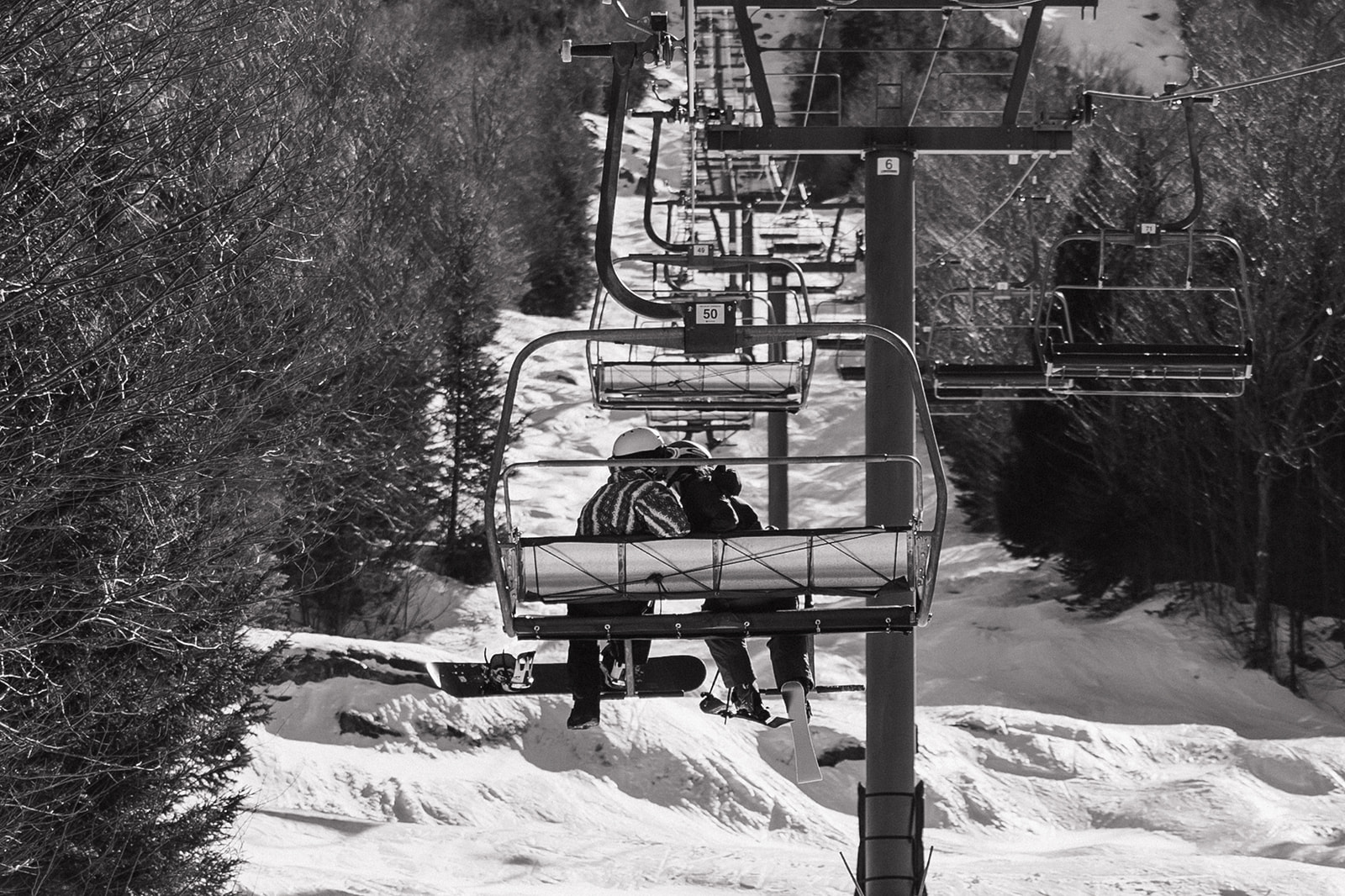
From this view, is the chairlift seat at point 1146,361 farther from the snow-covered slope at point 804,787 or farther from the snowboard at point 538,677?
the snow-covered slope at point 804,787

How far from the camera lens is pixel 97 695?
32.0ft

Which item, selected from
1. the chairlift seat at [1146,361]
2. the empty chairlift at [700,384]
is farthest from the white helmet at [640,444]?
the chairlift seat at [1146,361]

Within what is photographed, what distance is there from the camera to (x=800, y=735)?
6.71 meters

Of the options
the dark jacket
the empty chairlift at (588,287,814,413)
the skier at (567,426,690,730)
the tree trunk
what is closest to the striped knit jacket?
the skier at (567,426,690,730)

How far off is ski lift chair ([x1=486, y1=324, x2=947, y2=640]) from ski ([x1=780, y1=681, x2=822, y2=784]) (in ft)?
1.96

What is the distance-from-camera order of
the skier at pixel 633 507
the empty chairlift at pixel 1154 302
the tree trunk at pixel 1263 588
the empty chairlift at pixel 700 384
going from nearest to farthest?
the skier at pixel 633 507 < the empty chairlift at pixel 700 384 < the tree trunk at pixel 1263 588 < the empty chairlift at pixel 1154 302

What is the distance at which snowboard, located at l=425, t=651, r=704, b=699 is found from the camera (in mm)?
7234

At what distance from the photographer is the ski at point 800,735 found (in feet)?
21.4

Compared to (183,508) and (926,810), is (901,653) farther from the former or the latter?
(926,810)

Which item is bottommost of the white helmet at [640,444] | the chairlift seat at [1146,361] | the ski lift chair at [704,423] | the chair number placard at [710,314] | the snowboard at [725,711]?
the ski lift chair at [704,423]

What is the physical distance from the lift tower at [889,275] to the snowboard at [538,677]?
2.33 meters

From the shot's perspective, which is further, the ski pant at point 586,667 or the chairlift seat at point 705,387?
the chairlift seat at point 705,387

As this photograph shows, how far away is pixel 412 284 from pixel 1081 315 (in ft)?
30.2

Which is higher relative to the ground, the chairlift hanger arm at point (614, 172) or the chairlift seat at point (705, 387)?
the chairlift hanger arm at point (614, 172)
